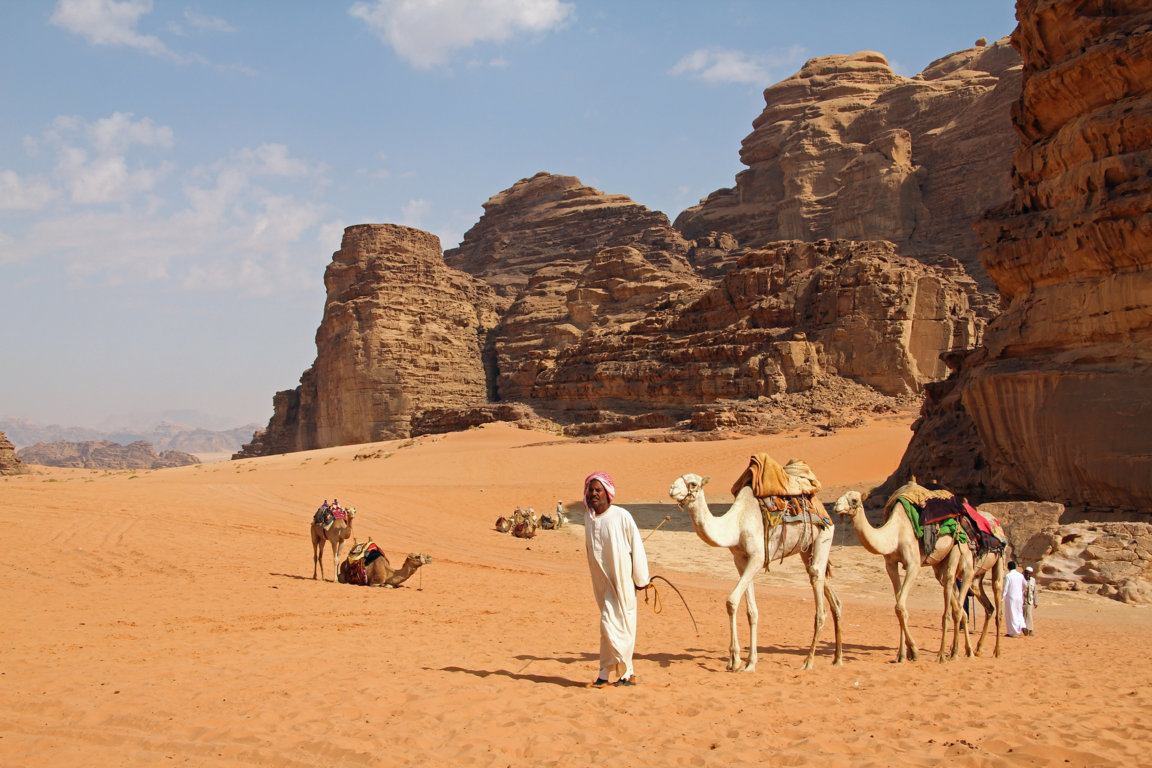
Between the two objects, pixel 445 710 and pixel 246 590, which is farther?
pixel 246 590

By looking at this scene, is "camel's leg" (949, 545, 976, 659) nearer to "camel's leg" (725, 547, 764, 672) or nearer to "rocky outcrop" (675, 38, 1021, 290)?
"camel's leg" (725, 547, 764, 672)

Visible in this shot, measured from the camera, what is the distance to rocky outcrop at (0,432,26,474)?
37047 millimetres

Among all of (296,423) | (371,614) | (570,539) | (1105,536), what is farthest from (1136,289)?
(296,423)

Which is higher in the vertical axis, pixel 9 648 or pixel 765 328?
pixel 765 328

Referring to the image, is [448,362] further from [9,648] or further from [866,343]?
[9,648]

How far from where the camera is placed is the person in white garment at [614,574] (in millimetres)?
5953

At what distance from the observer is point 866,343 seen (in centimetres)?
3906

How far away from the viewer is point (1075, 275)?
46.2 feet

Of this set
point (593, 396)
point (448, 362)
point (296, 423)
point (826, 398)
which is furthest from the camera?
point (296, 423)

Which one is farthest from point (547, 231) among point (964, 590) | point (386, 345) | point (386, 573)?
point (964, 590)

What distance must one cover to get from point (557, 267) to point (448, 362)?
1922cm

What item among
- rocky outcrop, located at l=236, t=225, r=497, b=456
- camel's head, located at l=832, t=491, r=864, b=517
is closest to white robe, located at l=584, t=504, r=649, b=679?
camel's head, located at l=832, t=491, r=864, b=517

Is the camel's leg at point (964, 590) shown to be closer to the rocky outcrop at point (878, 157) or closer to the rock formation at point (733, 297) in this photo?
the rock formation at point (733, 297)

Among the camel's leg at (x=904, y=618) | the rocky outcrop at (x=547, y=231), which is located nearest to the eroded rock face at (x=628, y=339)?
the rocky outcrop at (x=547, y=231)
